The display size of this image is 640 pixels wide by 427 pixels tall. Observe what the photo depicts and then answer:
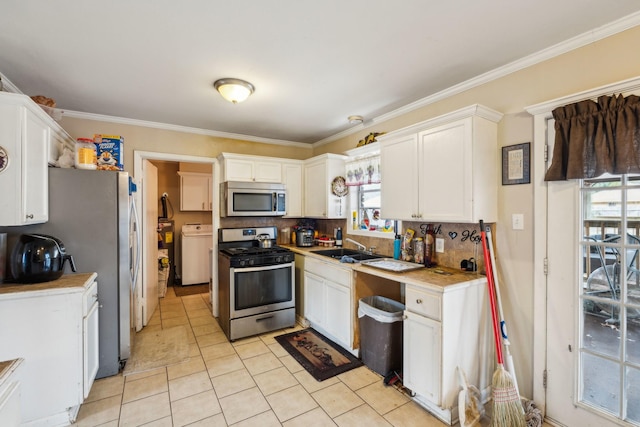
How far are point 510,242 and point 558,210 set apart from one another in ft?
A: 1.22

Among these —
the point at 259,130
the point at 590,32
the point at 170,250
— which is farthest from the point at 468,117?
the point at 170,250

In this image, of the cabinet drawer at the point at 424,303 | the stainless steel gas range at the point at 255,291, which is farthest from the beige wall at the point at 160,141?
the cabinet drawer at the point at 424,303

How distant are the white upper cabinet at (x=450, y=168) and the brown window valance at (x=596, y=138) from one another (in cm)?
40

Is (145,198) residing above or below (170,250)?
above

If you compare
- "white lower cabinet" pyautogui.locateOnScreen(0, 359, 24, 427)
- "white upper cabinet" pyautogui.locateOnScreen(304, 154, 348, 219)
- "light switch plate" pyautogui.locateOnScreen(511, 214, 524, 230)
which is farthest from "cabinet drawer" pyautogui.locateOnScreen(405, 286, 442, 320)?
"white lower cabinet" pyautogui.locateOnScreen(0, 359, 24, 427)

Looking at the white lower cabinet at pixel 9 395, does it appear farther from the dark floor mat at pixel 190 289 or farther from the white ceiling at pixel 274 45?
the dark floor mat at pixel 190 289

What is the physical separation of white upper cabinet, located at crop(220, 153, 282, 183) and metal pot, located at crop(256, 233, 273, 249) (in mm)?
763

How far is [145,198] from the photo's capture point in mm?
3559

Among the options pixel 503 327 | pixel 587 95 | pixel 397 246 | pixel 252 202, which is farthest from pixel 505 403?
pixel 252 202

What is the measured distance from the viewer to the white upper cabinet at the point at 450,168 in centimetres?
208

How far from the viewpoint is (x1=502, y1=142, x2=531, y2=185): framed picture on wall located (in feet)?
6.67

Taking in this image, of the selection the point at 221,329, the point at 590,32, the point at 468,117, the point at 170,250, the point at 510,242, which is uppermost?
the point at 590,32

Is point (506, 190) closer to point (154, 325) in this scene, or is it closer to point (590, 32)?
point (590, 32)

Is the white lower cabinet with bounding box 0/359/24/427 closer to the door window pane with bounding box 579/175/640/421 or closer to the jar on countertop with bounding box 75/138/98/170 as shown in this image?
the jar on countertop with bounding box 75/138/98/170
